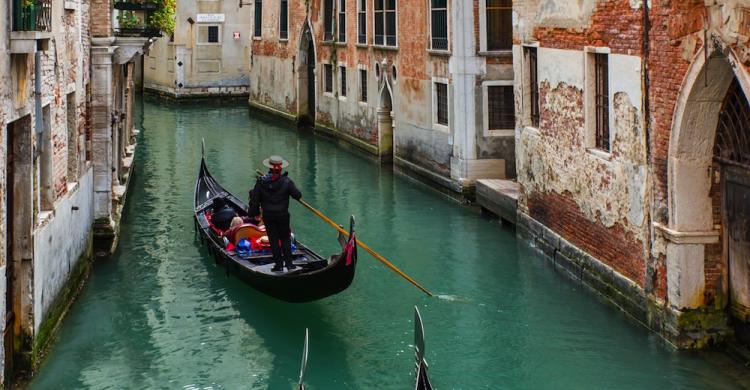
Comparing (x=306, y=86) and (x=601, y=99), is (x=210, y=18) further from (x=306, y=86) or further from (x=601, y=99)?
(x=601, y=99)

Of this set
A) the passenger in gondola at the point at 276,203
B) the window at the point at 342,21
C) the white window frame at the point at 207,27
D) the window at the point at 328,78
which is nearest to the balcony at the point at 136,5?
the passenger in gondola at the point at 276,203

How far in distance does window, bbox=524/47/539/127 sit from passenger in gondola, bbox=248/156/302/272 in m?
3.08

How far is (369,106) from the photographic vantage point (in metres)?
16.9

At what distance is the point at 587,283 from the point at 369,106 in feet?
30.1

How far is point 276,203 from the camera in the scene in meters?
7.69

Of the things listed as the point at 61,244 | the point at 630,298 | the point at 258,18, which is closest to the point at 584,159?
the point at 630,298

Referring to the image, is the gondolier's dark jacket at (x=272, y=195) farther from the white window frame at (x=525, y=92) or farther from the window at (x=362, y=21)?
the window at (x=362, y=21)

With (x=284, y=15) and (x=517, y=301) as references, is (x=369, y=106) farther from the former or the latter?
(x=517, y=301)

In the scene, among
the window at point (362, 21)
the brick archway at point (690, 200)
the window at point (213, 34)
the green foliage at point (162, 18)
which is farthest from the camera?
the window at point (213, 34)

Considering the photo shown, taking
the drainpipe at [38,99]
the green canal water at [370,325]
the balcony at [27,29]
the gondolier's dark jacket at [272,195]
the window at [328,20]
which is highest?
the window at [328,20]

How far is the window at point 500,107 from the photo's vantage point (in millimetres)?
12664

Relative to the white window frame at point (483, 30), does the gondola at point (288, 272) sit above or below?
below

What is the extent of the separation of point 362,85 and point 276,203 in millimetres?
10045

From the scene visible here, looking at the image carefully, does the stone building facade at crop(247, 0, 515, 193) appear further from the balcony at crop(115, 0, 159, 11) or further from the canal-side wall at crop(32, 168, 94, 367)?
the canal-side wall at crop(32, 168, 94, 367)
